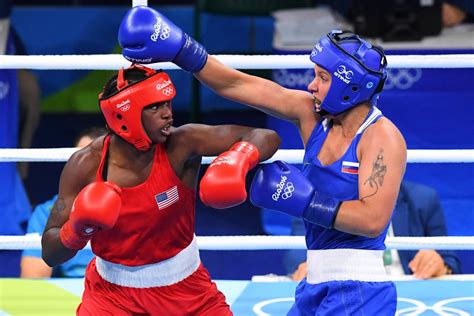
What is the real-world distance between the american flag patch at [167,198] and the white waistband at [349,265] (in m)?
0.45

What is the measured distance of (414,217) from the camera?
4383 mm

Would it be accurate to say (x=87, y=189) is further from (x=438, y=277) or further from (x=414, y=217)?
(x=414, y=217)

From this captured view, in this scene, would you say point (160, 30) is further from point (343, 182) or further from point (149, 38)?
point (343, 182)

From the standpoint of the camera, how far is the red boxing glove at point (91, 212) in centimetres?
288

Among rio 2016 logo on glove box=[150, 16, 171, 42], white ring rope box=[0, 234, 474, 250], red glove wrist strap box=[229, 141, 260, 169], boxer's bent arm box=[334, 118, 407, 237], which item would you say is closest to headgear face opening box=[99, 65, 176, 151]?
rio 2016 logo on glove box=[150, 16, 171, 42]

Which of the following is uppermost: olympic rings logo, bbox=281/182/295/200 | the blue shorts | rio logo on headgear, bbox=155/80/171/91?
rio logo on headgear, bbox=155/80/171/91

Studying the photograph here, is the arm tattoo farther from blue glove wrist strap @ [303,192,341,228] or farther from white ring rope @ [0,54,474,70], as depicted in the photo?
white ring rope @ [0,54,474,70]

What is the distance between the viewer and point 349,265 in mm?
3018

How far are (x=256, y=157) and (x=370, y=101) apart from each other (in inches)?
14.5

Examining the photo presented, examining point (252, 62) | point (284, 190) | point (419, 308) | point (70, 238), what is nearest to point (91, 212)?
point (70, 238)

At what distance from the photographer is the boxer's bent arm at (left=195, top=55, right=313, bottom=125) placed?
125 inches

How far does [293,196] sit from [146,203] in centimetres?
45

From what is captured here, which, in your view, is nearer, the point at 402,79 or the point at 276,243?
the point at 276,243

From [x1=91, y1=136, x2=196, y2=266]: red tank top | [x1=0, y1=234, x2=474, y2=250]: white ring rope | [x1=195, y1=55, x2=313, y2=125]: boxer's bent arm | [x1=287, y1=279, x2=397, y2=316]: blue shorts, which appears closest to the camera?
[x1=287, y1=279, x2=397, y2=316]: blue shorts
